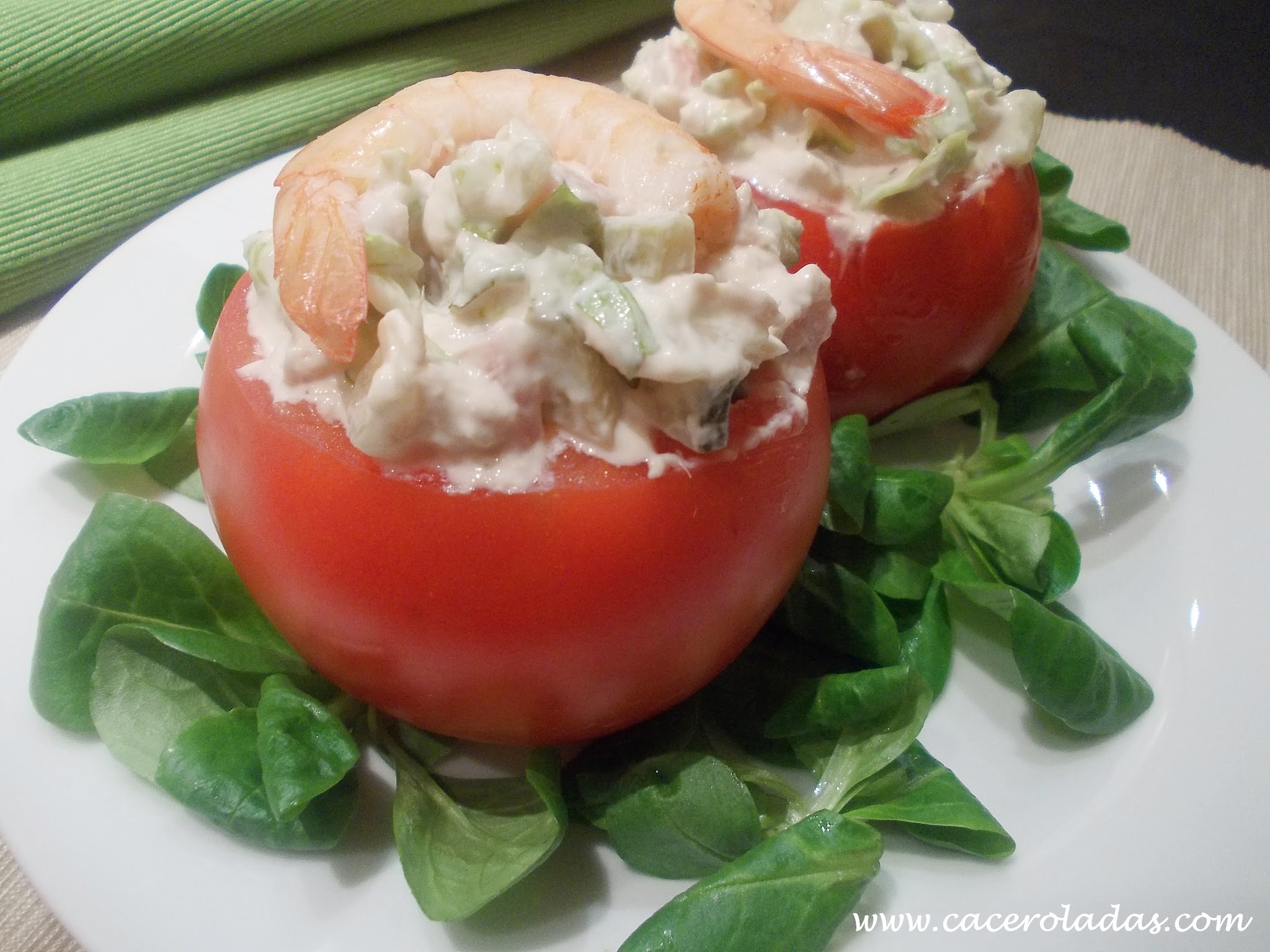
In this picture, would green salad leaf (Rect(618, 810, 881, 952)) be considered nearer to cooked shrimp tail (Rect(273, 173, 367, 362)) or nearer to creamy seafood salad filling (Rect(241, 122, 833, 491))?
creamy seafood salad filling (Rect(241, 122, 833, 491))

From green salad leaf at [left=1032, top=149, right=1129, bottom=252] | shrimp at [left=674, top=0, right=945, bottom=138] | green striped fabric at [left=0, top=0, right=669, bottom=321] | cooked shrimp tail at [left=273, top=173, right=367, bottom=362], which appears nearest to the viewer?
cooked shrimp tail at [left=273, top=173, right=367, bottom=362]

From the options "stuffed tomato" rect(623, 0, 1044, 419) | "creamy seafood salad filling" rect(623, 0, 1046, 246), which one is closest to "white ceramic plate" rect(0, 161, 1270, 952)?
"stuffed tomato" rect(623, 0, 1044, 419)

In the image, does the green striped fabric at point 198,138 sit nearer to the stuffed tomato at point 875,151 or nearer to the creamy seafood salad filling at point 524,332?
→ the stuffed tomato at point 875,151

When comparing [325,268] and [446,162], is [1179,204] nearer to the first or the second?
[446,162]

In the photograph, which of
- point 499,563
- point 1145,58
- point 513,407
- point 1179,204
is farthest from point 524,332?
point 1145,58

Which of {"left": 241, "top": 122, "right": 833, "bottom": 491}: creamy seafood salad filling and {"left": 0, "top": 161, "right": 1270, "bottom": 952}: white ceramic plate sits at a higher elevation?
{"left": 241, "top": 122, "right": 833, "bottom": 491}: creamy seafood salad filling

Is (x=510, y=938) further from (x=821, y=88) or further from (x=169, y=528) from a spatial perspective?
(x=821, y=88)

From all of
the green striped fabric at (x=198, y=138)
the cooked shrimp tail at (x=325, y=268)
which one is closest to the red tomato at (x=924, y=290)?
the cooked shrimp tail at (x=325, y=268)
